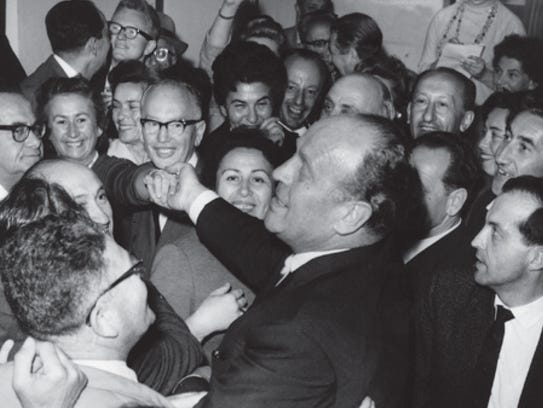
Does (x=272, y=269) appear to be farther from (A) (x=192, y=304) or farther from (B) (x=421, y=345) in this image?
(B) (x=421, y=345)

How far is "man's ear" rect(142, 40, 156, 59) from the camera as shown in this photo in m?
4.59

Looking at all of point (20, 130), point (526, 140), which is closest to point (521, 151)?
point (526, 140)

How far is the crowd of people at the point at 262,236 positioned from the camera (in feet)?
4.74

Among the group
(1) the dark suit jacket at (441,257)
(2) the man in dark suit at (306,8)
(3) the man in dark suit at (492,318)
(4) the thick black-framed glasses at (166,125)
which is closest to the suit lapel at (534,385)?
(3) the man in dark suit at (492,318)

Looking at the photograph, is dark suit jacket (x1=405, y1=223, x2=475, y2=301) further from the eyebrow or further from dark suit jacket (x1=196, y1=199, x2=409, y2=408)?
dark suit jacket (x1=196, y1=199, x2=409, y2=408)

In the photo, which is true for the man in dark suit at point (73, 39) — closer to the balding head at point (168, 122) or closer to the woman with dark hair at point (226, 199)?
the balding head at point (168, 122)

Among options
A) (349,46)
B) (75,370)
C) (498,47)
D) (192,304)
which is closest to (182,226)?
(192,304)

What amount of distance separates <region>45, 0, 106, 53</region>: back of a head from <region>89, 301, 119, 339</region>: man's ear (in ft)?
10.2

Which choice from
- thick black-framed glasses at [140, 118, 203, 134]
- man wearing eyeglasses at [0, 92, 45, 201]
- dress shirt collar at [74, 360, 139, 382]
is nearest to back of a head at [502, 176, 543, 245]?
thick black-framed glasses at [140, 118, 203, 134]

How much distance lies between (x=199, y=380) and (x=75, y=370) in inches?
27.0

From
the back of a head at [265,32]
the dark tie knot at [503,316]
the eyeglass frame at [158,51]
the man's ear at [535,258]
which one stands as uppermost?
the back of a head at [265,32]

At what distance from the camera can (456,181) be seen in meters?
3.19

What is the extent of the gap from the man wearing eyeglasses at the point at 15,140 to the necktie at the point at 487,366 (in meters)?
2.16

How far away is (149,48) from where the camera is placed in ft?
15.2
